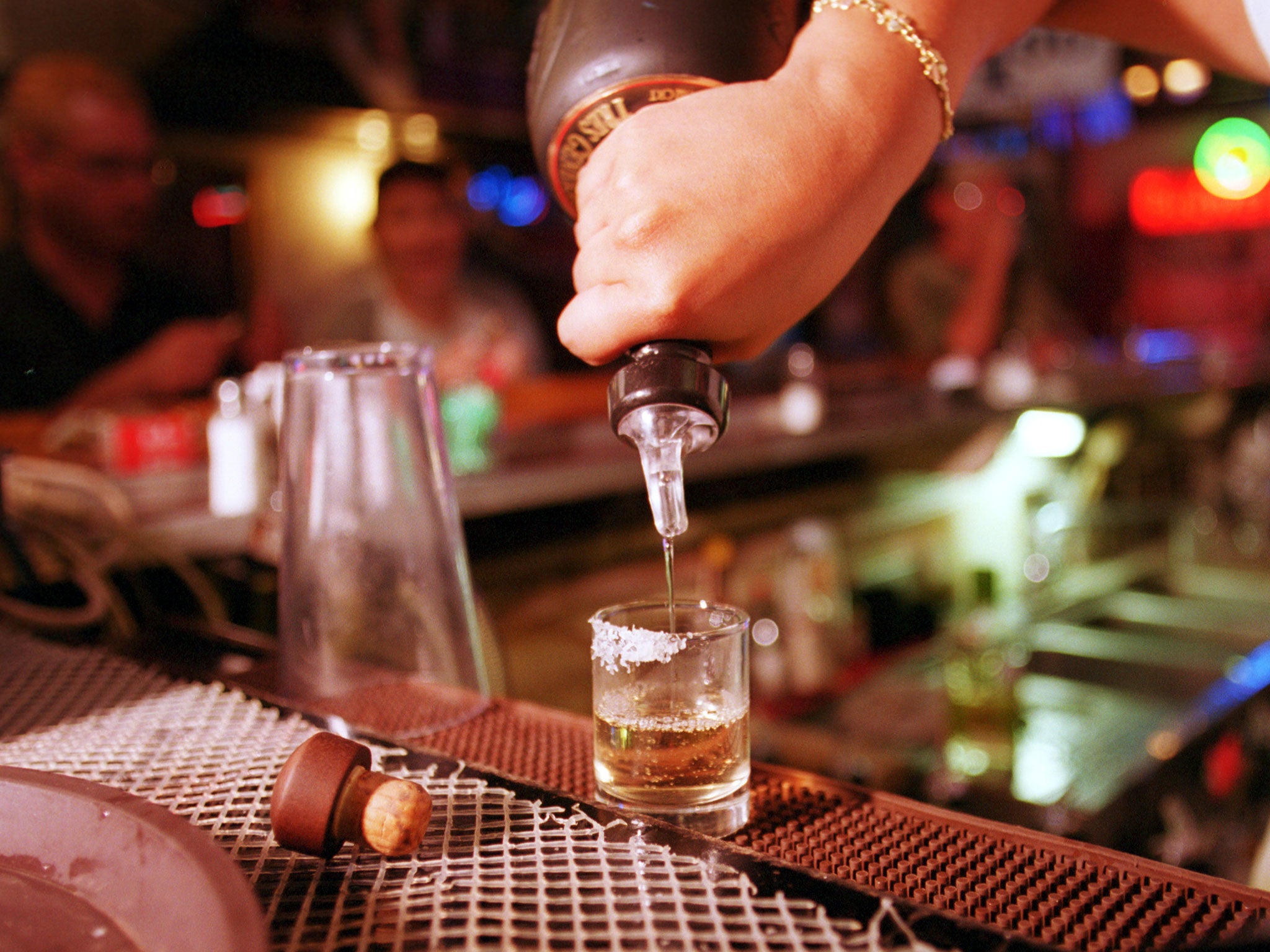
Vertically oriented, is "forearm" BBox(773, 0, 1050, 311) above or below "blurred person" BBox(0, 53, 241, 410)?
below

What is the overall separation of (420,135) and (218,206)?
124 cm

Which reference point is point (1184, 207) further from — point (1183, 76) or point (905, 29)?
point (905, 29)

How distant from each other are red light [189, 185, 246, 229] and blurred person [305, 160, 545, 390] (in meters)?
1.63

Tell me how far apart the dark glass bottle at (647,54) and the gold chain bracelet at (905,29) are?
0.10 ft

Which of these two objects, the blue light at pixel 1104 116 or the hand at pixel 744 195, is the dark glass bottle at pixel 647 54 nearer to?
the hand at pixel 744 195

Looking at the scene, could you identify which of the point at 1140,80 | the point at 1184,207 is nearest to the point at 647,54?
the point at 1140,80

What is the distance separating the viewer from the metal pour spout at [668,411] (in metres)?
0.51

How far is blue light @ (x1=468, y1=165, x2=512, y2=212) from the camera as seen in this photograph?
6.75 metres

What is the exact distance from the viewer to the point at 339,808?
47 cm

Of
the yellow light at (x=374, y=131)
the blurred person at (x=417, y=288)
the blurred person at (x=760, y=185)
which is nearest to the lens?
the blurred person at (x=760, y=185)

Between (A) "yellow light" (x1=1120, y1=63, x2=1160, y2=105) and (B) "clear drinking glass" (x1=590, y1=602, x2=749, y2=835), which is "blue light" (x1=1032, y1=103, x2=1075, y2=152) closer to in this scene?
(A) "yellow light" (x1=1120, y1=63, x2=1160, y2=105)

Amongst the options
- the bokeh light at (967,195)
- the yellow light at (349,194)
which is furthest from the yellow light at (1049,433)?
the yellow light at (349,194)

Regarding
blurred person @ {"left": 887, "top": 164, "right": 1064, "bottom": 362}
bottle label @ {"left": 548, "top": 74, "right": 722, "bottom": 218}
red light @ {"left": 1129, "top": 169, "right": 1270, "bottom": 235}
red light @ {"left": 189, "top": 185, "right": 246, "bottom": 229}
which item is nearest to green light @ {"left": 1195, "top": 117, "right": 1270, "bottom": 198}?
red light @ {"left": 1129, "top": 169, "right": 1270, "bottom": 235}

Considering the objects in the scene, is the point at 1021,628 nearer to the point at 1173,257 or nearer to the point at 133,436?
the point at 133,436
